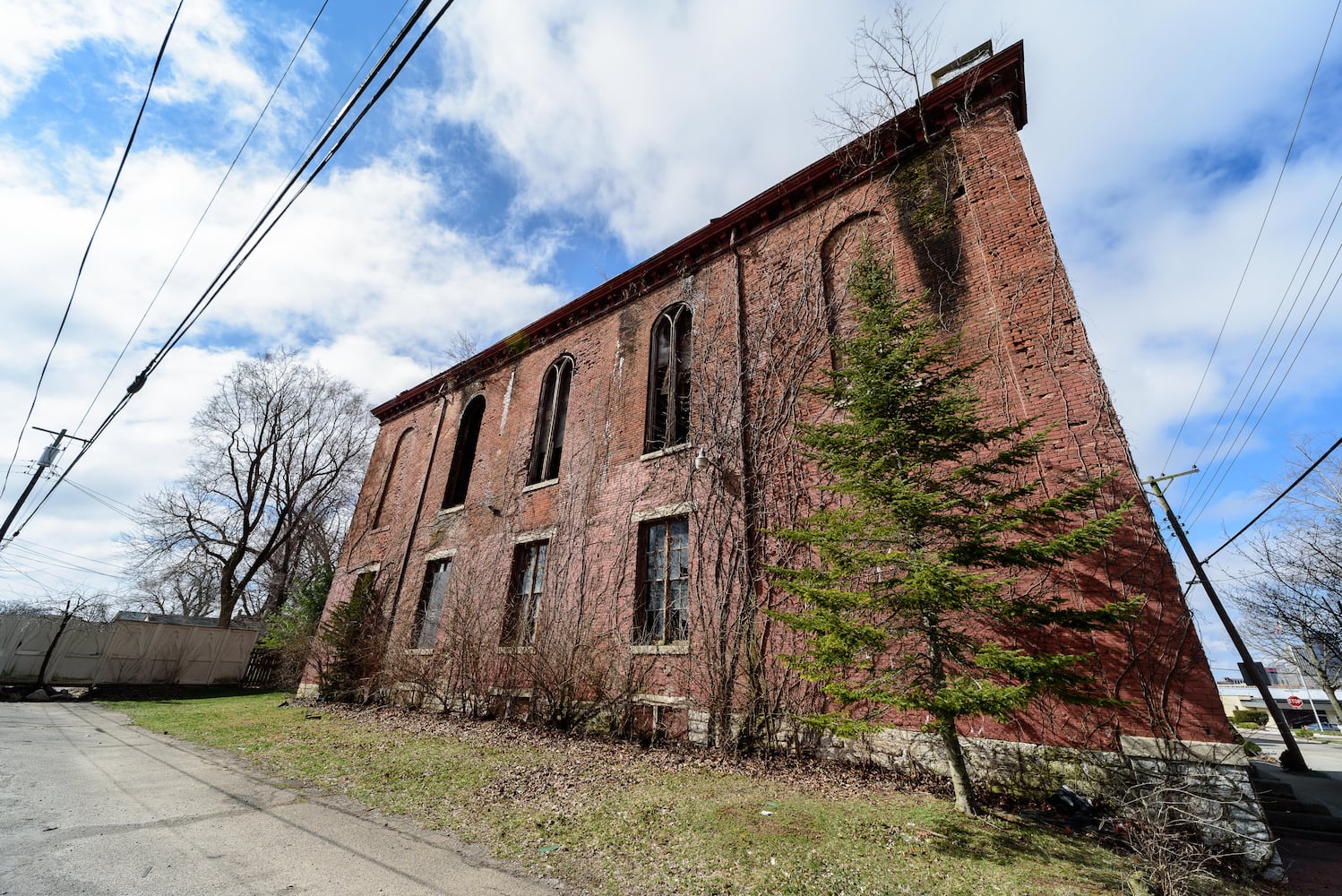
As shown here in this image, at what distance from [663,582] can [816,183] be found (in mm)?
8417

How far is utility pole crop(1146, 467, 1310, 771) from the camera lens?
1166 cm

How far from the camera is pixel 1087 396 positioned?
6.47 meters

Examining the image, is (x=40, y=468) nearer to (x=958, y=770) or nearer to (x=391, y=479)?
(x=391, y=479)

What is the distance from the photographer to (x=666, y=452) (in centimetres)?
1030

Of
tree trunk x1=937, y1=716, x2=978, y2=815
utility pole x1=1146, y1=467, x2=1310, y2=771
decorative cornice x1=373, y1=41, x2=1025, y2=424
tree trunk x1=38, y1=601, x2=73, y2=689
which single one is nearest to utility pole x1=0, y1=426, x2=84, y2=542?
tree trunk x1=38, y1=601, x2=73, y2=689

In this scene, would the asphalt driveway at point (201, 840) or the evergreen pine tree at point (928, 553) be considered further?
the evergreen pine tree at point (928, 553)

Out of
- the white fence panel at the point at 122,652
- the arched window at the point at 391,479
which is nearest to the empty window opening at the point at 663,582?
the arched window at the point at 391,479

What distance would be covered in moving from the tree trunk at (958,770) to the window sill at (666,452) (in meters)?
6.10

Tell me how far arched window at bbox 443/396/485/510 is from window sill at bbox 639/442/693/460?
23.6ft

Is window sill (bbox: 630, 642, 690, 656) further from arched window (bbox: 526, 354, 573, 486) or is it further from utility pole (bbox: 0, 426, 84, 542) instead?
utility pole (bbox: 0, 426, 84, 542)

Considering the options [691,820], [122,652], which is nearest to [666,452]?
[691,820]

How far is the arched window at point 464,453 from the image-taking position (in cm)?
1572

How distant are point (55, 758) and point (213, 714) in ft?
19.7

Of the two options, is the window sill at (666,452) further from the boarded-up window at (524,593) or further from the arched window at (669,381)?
the boarded-up window at (524,593)
